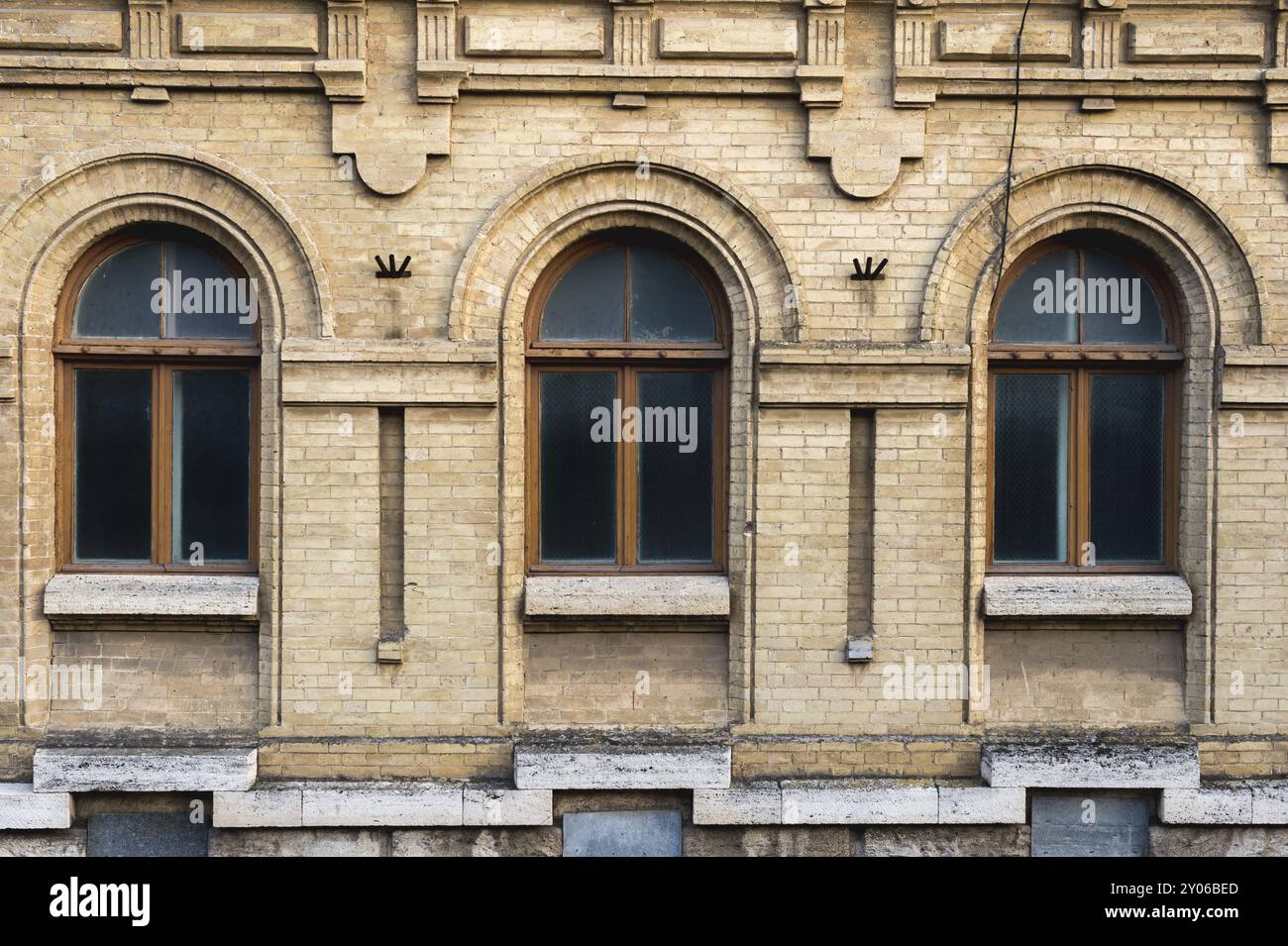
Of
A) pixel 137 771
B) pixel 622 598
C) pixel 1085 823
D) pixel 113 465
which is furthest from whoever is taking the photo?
pixel 113 465

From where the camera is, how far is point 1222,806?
8.02 m

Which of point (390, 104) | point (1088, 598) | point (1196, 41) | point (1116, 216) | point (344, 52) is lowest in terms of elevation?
point (1088, 598)

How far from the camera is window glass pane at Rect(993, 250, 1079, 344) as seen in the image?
838 centimetres

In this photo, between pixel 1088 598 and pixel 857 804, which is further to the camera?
pixel 1088 598

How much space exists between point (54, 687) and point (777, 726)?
17.4ft

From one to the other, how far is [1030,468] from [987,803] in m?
2.52

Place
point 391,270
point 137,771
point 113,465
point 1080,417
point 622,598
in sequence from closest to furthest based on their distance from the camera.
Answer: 1. point 137,771
2. point 391,270
3. point 622,598
4. point 113,465
5. point 1080,417

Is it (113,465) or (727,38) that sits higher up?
(727,38)

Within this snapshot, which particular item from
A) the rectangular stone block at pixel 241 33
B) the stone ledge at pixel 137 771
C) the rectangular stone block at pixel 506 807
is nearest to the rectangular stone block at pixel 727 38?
the rectangular stone block at pixel 241 33

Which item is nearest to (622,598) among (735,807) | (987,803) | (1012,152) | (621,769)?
(621,769)

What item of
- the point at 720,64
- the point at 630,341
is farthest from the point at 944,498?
the point at 720,64

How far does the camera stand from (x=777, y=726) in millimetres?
8102

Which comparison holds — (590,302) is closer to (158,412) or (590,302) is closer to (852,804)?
(158,412)

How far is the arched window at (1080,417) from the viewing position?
27.5ft
